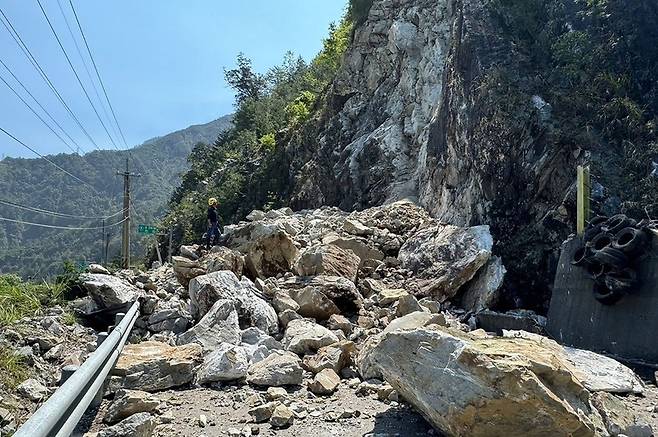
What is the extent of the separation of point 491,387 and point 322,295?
3.94m

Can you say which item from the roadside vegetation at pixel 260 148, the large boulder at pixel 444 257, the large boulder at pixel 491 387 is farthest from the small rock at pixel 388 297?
the roadside vegetation at pixel 260 148

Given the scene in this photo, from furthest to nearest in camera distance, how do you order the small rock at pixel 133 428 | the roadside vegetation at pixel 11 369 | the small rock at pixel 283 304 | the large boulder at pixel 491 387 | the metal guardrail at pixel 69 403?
the small rock at pixel 283 304
the roadside vegetation at pixel 11 369
the small rock at pixel 133 428
the large boulder at pixel 491 387
the metal guardrail at pixel 69 403

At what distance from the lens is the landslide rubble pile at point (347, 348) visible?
2.86 meters

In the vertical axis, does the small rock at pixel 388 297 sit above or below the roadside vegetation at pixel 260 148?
below

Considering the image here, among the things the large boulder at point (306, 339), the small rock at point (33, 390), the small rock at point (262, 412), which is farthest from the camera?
the large boulder at point (306, 339)

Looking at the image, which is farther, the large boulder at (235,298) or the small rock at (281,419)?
the large boulder at (235,298)

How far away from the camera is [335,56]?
33.0 metres

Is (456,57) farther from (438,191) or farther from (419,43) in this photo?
(419,43)

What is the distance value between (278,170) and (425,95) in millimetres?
14236

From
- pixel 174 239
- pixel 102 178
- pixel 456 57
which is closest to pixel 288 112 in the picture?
pixel 174 239

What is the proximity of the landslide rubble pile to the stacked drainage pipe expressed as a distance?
4.86 feet

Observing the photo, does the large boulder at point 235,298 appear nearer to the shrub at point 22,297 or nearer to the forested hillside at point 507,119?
the shrub at point 22,297

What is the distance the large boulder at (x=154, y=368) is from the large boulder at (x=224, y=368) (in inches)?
4.6

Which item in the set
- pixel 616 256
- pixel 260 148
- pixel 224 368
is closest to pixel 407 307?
pixel 616 256
